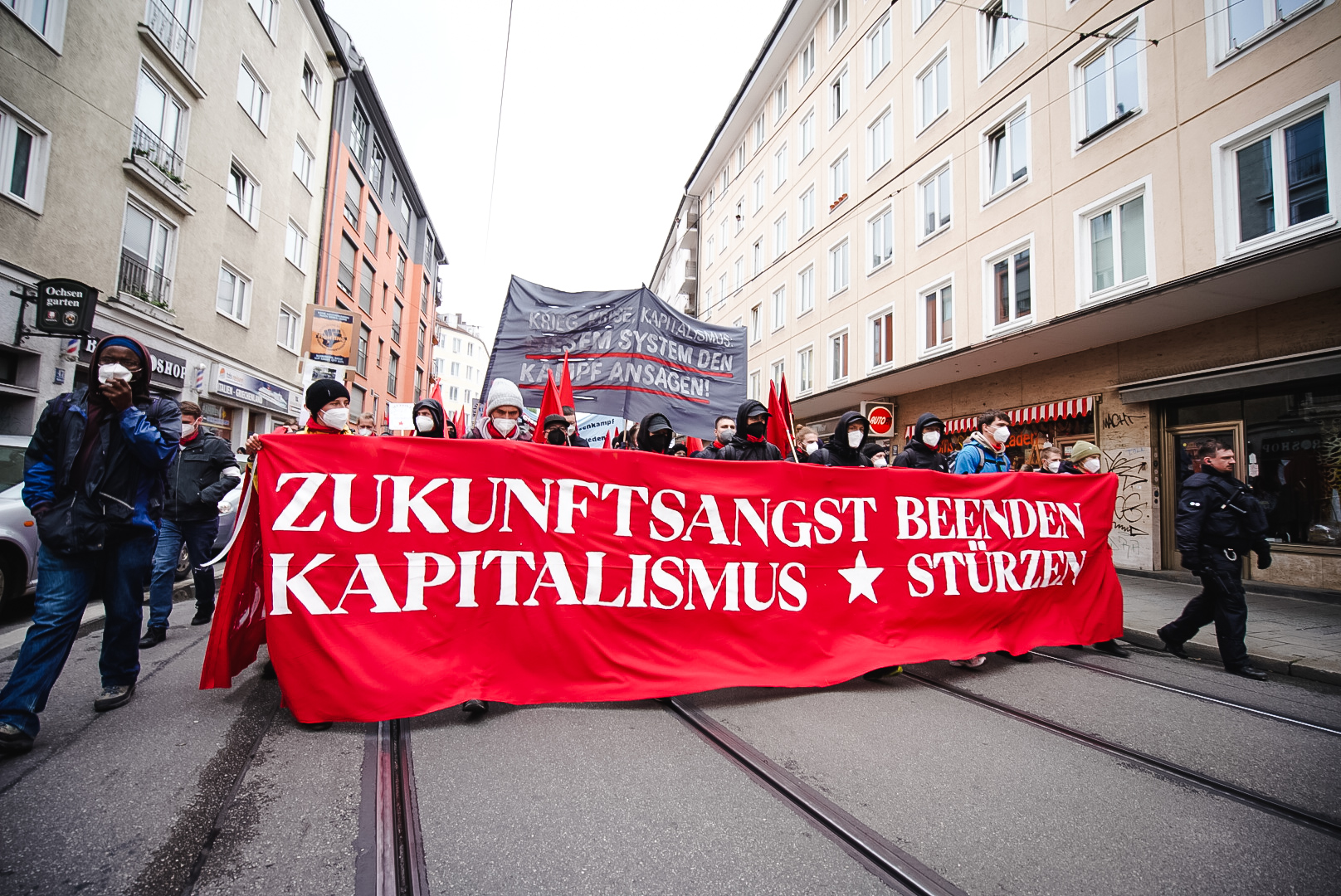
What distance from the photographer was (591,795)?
2.51 meters

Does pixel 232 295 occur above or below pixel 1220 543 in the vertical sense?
above

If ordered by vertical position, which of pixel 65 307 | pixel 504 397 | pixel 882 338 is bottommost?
pixel 504 397

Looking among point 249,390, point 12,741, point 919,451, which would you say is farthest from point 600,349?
point 249,390

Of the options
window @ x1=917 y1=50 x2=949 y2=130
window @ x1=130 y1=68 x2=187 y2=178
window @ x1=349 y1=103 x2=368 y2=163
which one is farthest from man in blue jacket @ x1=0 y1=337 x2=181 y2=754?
window @ x1=349 y1=103 x2=368 y2=163

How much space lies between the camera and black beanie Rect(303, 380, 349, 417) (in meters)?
3.90

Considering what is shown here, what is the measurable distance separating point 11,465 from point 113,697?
383cm

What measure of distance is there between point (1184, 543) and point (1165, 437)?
6679mm

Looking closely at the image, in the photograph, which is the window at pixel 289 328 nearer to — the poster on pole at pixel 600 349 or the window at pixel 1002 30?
the poster on pole at pixel 600 349

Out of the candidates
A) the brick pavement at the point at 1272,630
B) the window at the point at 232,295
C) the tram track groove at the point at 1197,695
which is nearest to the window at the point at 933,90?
the brick pavement at the point at 1272,630

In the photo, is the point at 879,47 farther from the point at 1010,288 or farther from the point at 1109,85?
the point at 1010,288

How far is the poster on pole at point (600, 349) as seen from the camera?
7332mm

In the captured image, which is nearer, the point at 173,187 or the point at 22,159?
the point at 22,159

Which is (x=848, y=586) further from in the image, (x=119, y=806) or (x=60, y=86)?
(x=60, y=86)

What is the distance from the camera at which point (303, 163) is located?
19.7m
